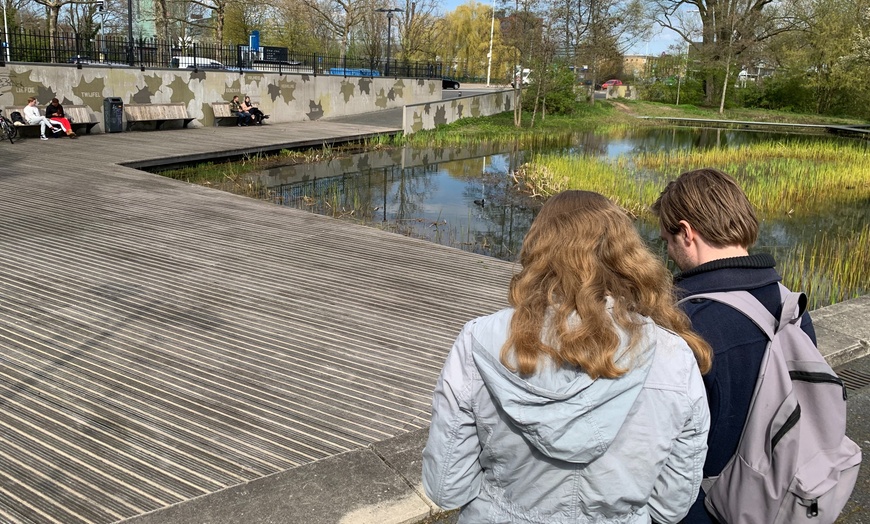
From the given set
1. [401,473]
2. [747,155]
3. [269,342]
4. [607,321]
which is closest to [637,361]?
[607,321]

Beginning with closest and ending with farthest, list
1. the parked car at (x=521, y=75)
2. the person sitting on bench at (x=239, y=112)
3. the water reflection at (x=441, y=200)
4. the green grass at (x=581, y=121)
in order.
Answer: the water reflection at (x=441, y=200), the person sitting on bench at (x=239, y=112), the green grass at (x=581, y=121), the parked car at (x=521, y=75)

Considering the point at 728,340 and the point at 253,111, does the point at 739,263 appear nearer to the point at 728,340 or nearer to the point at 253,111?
the point at 728,340

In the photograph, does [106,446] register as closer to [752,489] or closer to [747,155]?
[752,489]

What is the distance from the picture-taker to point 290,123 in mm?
23719

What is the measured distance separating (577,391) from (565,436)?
10cm

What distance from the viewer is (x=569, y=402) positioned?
5.03ft

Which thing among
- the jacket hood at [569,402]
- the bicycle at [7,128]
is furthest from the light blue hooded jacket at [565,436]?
the bicycle at [7,128]

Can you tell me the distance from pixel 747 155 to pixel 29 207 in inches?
621

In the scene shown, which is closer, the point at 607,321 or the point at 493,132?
the point at 607,321

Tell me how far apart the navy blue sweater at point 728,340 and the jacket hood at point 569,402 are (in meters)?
0.33

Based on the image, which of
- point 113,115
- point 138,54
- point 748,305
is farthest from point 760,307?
point 138,54

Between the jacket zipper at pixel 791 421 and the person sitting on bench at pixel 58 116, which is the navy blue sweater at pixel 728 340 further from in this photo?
the person sitting on bench at pixel 58 116

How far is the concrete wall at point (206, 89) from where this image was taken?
17.2 meters

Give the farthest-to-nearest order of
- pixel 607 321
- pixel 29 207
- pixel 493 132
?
pixel 493 132
pixel 29 207
pixel 607 321
